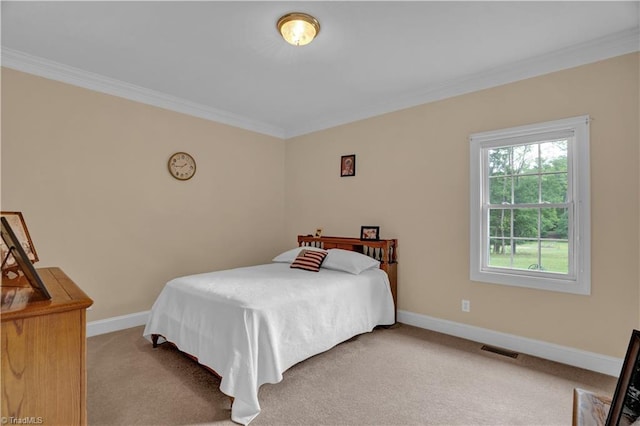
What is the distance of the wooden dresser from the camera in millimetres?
859

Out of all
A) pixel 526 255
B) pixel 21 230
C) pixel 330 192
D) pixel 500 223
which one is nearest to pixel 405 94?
pixel 330 192

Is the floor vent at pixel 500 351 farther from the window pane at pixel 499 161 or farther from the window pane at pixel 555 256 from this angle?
the window pane at pixel 499 161

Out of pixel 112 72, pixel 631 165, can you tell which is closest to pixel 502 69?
pixel 631 165

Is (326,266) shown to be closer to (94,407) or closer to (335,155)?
(335,155)

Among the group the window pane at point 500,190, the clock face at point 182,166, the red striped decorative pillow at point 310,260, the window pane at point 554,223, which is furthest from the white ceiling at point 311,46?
the red striped decorative pillow at point 310,260

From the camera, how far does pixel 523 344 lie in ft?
9.60

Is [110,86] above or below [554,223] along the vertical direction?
above

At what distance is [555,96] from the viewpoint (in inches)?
111

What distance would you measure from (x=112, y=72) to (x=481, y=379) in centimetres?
420

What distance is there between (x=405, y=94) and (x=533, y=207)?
1.76 meters

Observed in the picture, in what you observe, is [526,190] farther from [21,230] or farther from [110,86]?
[110,86]

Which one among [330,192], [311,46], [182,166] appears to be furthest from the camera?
[330,192]

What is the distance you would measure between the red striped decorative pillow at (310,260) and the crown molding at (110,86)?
2129mm

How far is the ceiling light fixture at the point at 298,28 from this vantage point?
2.23 meters
